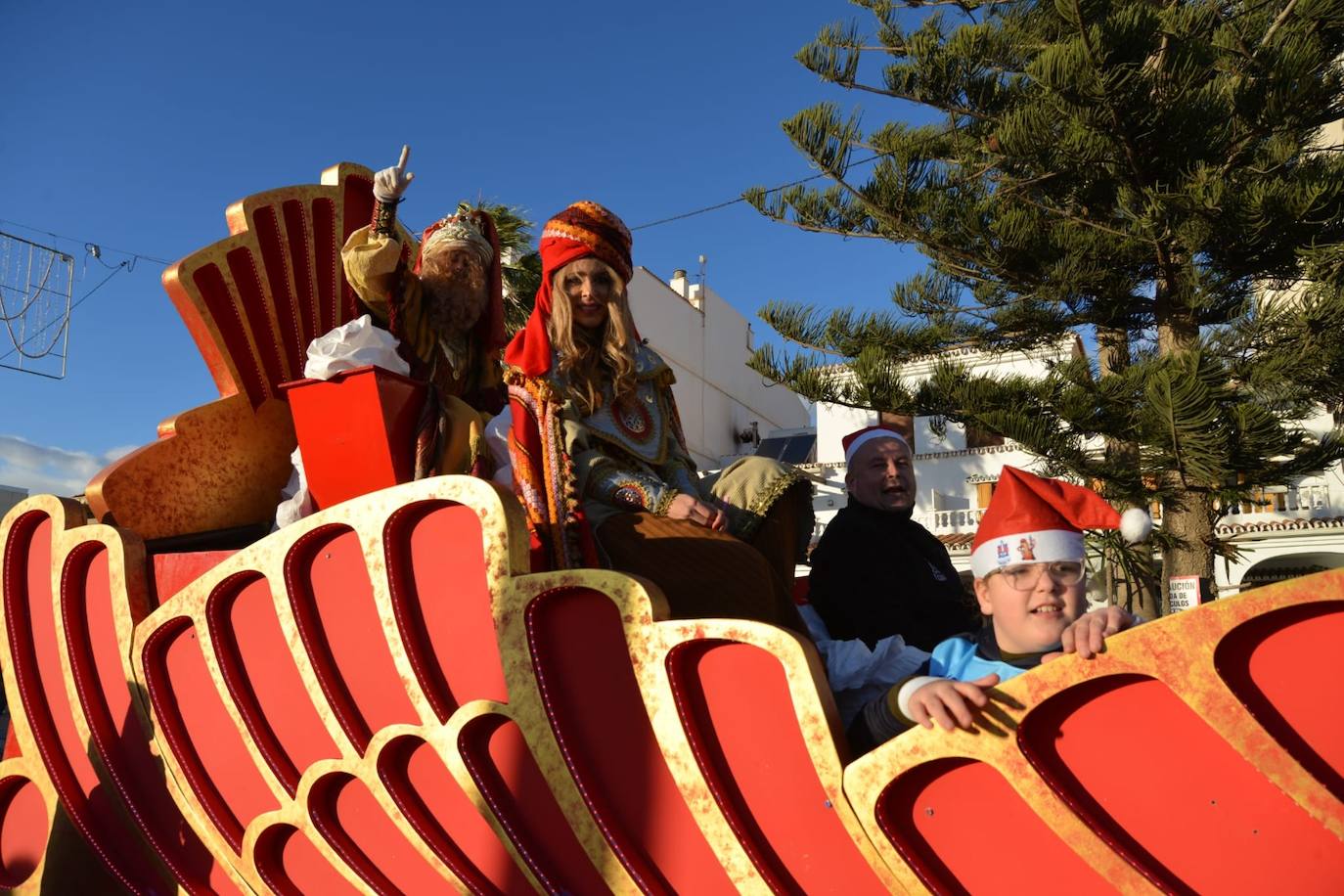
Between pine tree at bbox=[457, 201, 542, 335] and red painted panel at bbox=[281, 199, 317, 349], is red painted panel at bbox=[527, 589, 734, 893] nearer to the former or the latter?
red painted panel at bbox=[281, 199, 317, 349]

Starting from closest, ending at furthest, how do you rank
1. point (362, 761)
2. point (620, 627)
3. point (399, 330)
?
point (620, 627)
point (362, 761)
point (399, 330)

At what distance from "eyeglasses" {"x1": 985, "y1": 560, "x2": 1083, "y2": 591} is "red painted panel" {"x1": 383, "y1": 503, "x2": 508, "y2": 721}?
2.94 feet

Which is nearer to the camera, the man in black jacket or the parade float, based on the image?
the parade float

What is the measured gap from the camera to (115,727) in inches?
100

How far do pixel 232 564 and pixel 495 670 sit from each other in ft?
2.37

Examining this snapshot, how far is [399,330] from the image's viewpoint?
2889mm

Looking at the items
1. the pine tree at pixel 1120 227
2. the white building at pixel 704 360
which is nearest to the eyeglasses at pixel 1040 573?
the pine tree at pixel 1120 227

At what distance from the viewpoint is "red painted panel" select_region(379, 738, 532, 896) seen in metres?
1.90

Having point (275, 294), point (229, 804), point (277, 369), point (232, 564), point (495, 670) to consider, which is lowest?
point (229, 804)

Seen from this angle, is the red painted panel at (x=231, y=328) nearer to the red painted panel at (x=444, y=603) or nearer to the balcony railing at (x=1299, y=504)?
the red painted panel at (x=444, y=603)

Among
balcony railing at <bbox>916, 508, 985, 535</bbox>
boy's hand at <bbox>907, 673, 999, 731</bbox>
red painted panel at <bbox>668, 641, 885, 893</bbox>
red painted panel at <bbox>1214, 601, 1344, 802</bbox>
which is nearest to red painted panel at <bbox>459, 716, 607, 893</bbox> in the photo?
red painted panel at <bbox>668, 641, 885, 893</bbox>

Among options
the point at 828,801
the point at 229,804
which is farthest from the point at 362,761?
the point at 828,801

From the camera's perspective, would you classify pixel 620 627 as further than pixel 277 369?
No

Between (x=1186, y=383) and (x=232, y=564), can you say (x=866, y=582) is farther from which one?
(x=1186, y=383)
